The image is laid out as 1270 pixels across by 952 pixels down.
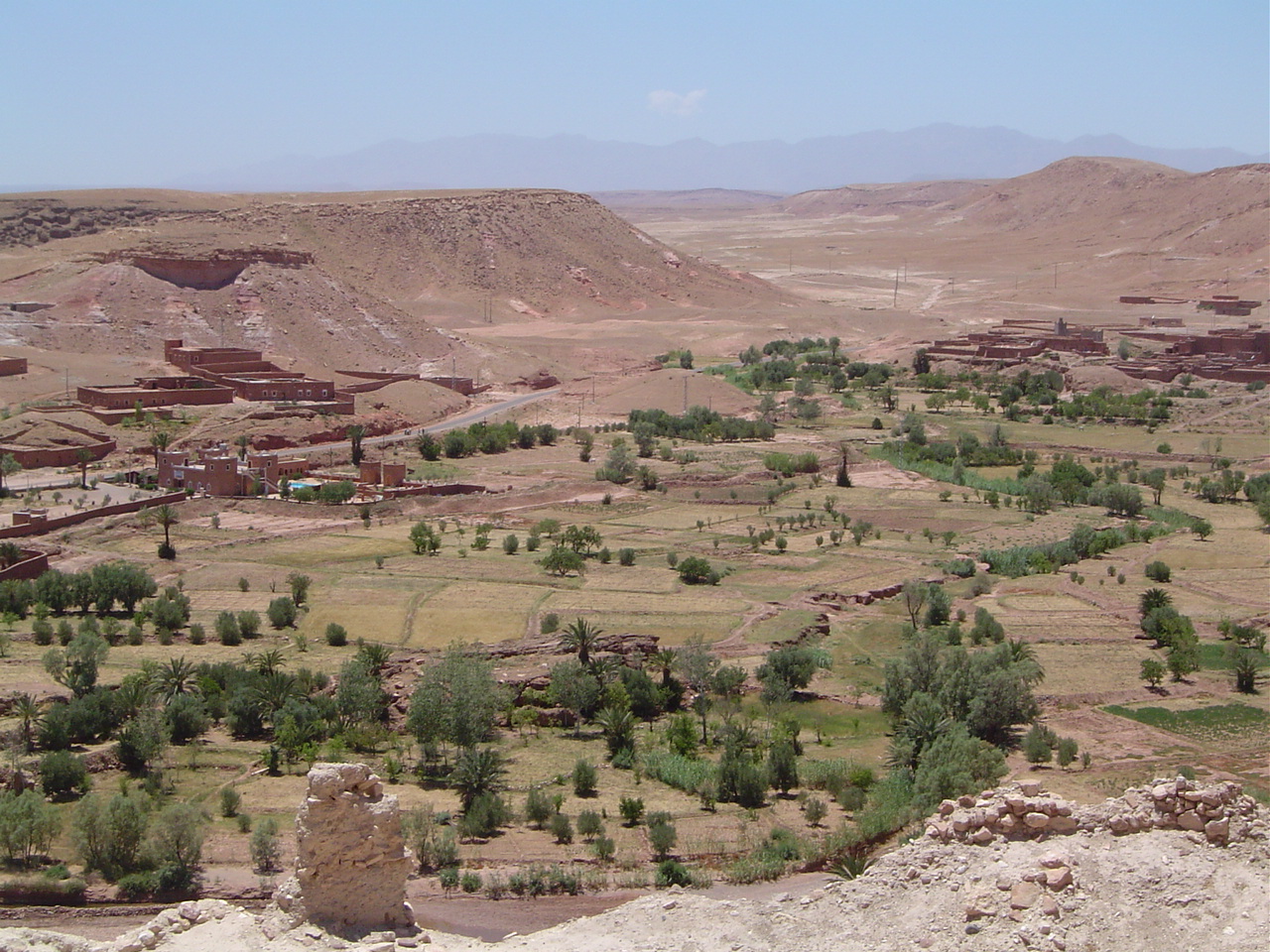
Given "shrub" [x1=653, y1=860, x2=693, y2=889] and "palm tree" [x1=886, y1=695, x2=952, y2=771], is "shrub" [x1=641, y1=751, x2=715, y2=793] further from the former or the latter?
"shrub" [x1=653, y1=860, x2=693, y2=889]

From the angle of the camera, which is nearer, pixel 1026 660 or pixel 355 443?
pixel 1026 660

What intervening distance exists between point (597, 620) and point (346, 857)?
826 inches

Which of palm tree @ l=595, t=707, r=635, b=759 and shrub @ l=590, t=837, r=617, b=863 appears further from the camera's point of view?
palm tree @ l=595, t=707, r=635, b=759

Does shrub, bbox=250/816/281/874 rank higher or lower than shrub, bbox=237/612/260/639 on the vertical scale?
higher

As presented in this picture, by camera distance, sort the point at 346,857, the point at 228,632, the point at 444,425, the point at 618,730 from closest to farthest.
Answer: the point at 346,857
the point at 618,730
the point at 228,632
the point at 444,425

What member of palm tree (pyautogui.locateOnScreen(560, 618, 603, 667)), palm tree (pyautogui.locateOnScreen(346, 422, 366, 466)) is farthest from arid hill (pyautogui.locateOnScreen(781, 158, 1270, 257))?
palm tree (pyautogui.locateOnScreen(560, 618, 603, 667))

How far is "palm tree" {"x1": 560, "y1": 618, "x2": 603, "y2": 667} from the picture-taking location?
29016 mm

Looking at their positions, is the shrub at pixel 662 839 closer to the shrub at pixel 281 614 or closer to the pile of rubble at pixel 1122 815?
the pile of rubble at pixel 1122 815

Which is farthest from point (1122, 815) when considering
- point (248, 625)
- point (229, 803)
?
point (248, 625)

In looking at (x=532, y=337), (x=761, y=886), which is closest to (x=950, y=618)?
(x=761, y=886)

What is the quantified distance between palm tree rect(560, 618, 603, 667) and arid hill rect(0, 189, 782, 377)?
1853 inches

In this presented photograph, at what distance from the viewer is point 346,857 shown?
1291cm

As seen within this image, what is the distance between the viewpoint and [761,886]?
59.0 ft

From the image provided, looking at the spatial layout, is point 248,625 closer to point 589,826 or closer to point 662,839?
point 589,826
